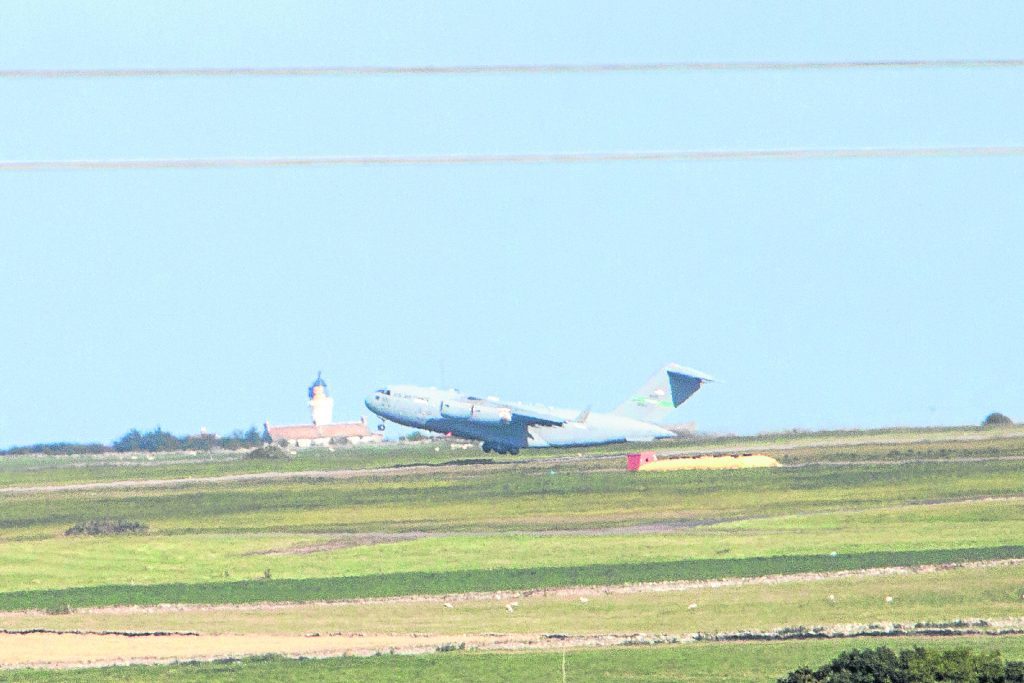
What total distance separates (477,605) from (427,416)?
5306 centimetres

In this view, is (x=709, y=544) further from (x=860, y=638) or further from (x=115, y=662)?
(x=115, y=662)

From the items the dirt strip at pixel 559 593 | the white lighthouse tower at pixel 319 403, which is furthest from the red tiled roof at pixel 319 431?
the dirt strip at pixel 559 593

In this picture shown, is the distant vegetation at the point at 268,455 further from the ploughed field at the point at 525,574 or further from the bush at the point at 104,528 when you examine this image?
the bush at the point at 104,528

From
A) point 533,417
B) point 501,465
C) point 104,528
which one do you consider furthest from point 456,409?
point 104,528

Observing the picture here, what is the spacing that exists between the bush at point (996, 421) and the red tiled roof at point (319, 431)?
7782 cm

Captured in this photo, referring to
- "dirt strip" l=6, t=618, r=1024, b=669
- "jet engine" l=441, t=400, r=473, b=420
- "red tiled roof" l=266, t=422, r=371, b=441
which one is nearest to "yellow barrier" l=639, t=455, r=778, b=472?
"jet engine" l=441, t=400, r=473, b=420

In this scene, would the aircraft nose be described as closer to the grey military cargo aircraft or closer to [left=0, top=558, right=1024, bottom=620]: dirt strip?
the grey military cargo aircraft

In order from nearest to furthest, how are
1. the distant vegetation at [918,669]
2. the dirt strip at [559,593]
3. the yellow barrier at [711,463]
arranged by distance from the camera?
the distant vegetation at [918,669] → the dirt strip at [559,593] → the yellow barrier at [711,463]

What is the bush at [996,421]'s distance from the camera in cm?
12726

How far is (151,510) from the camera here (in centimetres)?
6009

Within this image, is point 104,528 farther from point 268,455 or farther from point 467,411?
point 268,455

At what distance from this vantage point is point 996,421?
130 meters

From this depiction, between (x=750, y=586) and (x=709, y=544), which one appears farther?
(x=709, y=544)

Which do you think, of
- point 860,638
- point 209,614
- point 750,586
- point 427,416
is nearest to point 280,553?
point 209,614
